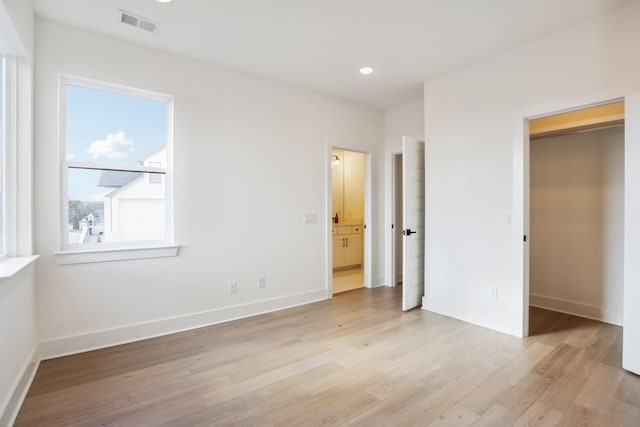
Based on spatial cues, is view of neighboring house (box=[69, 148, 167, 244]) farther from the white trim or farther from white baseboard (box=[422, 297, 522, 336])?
white baseboard (box=[422, 297, 522, 336])

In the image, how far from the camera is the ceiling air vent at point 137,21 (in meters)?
2.53

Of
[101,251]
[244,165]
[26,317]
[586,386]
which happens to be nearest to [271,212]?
[244,165]

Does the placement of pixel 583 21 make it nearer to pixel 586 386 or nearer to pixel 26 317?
pixel 586 386

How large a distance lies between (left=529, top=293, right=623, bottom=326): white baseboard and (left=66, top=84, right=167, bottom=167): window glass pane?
15.2 feet

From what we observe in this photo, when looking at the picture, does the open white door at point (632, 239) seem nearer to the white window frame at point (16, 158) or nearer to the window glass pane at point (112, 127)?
the window glass pane at point (112, 127)

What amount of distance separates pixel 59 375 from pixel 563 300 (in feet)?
16.1

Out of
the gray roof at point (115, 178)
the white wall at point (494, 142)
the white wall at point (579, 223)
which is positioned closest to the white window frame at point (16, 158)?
the gray roof at point (115, 178)

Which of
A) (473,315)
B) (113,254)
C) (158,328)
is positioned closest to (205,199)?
(113,254)

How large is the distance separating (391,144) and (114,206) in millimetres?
3708

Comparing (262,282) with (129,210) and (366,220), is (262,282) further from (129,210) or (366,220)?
(366,220)

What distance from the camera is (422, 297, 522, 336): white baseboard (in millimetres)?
3105

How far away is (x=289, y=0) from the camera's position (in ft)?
7.74

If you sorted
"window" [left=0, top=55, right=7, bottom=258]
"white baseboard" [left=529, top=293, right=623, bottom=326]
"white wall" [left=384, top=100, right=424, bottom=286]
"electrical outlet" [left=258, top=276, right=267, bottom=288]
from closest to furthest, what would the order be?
"window" [left=0, top=55, right=7, bottom=258] < "white baseboard" [left=529, top=293, right=623, bottom=326] < "electrical outlet" [left=258, top=276, right=267, bottom=288] < "white wall" [left=384, top=100, right=424, bottom=286]

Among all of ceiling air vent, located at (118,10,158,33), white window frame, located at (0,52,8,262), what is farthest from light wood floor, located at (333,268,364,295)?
ceiling air vent, located at (118,10,158,33)
